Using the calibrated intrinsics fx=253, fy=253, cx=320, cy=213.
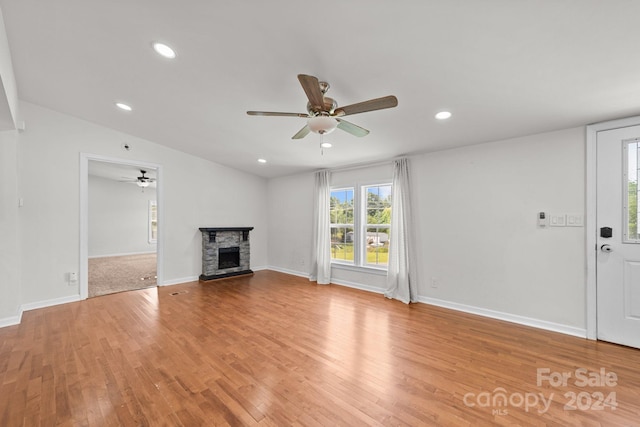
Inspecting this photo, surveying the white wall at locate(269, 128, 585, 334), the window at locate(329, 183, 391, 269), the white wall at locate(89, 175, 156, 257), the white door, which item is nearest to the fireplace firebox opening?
the window at locate(329, 183, 391, 269)

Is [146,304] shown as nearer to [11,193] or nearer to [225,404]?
[11,193]

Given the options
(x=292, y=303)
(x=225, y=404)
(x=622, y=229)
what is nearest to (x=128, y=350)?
(x=225, y=404)

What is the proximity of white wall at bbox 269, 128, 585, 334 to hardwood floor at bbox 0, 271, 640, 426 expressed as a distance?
0.35 meters

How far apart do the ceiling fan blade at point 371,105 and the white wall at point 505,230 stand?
221 cm

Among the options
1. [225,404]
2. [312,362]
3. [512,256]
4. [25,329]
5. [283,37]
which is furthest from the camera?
[512,256]

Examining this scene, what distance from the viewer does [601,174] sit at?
2.70m

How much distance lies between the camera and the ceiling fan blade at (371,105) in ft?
6.26

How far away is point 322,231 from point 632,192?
4112 mm

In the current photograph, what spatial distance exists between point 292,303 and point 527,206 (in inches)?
134

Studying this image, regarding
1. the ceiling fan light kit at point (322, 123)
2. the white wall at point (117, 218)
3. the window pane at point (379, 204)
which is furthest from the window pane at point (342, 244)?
the white wall at point (117, 218)

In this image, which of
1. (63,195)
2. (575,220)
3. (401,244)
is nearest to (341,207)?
(401,244)

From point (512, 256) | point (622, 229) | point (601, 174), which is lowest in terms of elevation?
point (512, 256)

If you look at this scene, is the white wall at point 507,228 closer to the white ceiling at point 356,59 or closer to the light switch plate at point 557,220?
the light switch plate at point 557,220

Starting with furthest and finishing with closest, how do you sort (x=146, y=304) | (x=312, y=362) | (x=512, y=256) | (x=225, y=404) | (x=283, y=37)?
(x=146, y=304) → (x=512, y=256) → (x=312, y=362) → (x=283, y=37) → (x=225, y=404)
